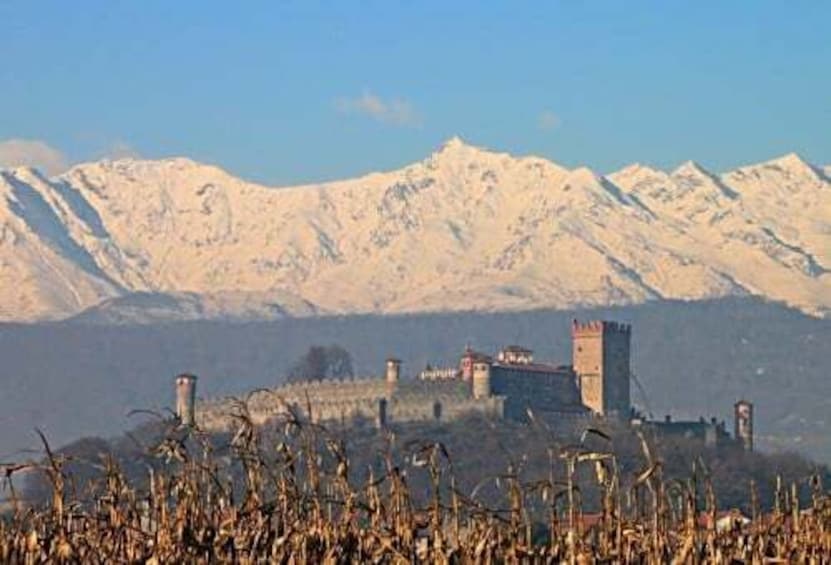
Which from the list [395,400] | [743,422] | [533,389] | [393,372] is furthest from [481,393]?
[743,422]

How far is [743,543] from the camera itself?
64.1 ft

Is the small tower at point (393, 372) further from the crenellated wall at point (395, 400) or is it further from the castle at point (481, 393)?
the crenellated wall at point (395, 400)

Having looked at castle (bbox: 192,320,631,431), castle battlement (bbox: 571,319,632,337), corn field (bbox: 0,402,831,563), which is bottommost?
corn field (bbox: 0,402,831,563)

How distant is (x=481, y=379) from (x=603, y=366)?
12536mm

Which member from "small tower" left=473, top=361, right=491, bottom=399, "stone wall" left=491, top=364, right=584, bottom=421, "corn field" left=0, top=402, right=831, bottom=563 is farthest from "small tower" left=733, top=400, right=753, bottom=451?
"corn field" left=0, top=402, right=831, bottom=563

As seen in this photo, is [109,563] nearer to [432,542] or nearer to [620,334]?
[432,542]

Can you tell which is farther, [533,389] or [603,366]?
[603,366]

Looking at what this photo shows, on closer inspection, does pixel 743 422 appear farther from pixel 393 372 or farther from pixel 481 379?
pixel 393 372

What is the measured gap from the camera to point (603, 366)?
186 meters

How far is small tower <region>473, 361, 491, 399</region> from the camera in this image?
576 feet

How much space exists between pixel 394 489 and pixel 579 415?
155142mm

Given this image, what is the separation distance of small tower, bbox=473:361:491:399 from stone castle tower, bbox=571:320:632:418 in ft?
24.0

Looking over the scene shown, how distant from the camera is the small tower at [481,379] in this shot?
175500 millimetres

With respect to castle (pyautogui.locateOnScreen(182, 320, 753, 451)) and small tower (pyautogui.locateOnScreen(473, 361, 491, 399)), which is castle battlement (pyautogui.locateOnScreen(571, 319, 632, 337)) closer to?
castle (pyautogui.locateOnScreen(182, 320, 753, 451))
